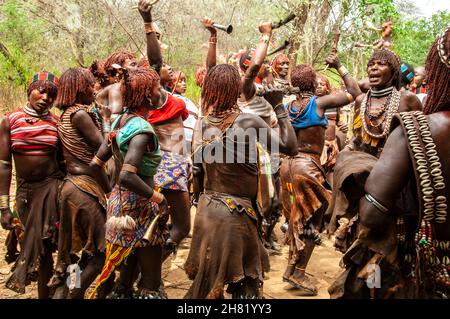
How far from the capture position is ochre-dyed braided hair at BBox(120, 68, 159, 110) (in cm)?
358

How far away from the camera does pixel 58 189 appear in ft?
13.9

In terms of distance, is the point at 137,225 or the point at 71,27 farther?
the point at 71,27

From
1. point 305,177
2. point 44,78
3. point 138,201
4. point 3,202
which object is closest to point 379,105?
point 305,177

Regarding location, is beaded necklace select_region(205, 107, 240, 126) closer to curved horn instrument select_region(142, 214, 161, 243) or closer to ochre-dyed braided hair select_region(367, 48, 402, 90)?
curved horn instrument select_region(142, 214, 161, 243)

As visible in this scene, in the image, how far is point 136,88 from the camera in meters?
3.58

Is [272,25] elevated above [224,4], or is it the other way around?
[224,4]

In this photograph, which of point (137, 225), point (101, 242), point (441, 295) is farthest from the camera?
point (101, 242)

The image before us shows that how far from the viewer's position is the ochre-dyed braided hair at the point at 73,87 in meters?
4.15

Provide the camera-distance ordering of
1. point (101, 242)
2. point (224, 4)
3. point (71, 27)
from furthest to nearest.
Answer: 1. point (224, 4)
2. point (71, 27)
3. point (101, 242)

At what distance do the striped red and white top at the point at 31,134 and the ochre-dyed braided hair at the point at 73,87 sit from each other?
0.72 ft

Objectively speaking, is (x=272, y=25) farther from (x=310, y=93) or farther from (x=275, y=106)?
(x=310, y=93)

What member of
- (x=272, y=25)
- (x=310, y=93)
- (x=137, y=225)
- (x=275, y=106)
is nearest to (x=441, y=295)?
(x=275, y=106)

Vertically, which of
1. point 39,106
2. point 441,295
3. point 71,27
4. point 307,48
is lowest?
point 441,295

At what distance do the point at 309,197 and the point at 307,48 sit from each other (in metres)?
7.93
